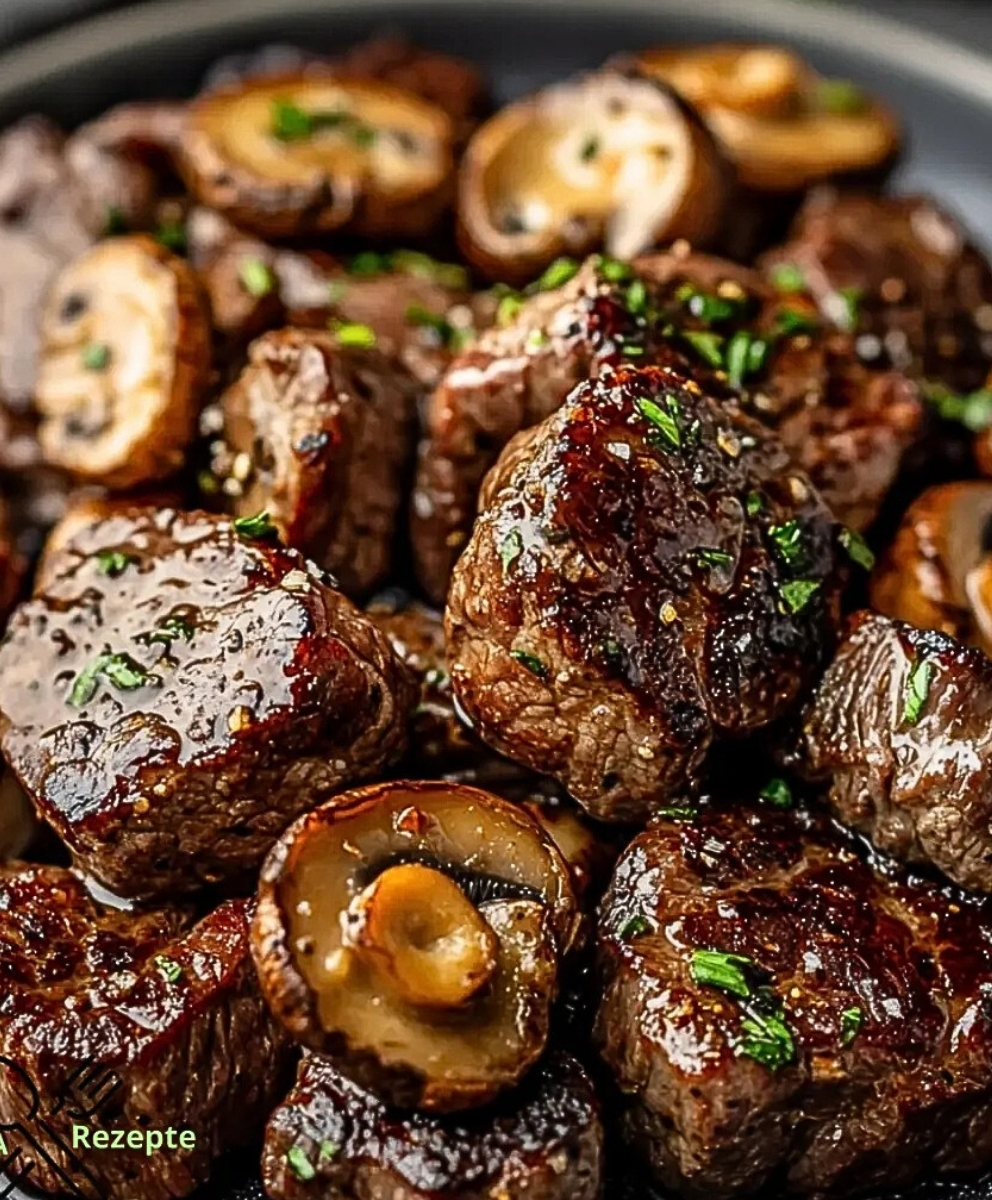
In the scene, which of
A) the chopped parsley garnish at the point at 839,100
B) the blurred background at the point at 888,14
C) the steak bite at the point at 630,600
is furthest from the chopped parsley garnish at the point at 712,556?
the blurred background at the point at 888,14

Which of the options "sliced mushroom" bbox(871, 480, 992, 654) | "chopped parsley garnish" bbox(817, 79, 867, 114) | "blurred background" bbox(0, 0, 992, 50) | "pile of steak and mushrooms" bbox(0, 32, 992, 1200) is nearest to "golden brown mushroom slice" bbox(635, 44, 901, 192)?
"chopped parsley garnish" bbox(817, 79, 867, 114)

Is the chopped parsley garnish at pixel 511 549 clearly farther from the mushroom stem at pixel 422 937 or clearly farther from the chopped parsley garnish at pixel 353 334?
the chopped parsley garnish at pixel 353 334

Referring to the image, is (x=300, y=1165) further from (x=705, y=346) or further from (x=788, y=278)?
(x=788, y=278)

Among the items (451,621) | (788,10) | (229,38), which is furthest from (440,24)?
(451,621)

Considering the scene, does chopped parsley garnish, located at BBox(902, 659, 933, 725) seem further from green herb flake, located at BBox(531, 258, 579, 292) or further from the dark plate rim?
the dark plate rim

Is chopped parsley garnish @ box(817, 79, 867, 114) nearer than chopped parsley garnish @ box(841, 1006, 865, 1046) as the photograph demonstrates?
No

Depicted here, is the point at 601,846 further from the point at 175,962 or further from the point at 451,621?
the point at 175,962

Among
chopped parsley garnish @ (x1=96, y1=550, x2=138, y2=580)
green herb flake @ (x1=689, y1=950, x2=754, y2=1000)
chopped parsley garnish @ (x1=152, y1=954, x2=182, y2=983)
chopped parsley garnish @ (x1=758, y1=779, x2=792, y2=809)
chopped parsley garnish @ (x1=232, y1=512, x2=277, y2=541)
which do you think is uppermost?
chopped parsley garnish @ (x1=232, y1=512, x2=277, y2=541)

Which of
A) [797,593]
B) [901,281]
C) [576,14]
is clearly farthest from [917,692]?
[576,14]
